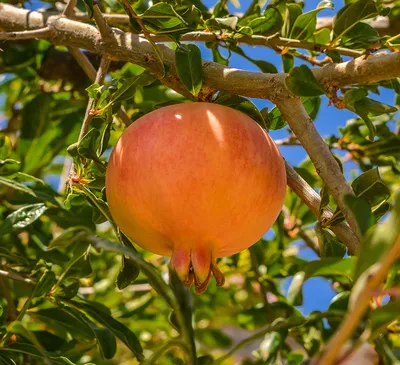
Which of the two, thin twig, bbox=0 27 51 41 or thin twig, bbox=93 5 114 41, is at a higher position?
thin twig, bbox=93 5 114 41

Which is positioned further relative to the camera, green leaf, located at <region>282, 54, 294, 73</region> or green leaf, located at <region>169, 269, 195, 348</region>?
green leaf, located at <region>282, 54, 294, 73</region>

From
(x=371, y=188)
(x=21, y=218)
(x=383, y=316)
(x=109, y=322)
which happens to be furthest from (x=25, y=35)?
(x=383, y=316)

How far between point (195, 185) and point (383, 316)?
0.43m

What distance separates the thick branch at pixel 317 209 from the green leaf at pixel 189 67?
0.24 meters

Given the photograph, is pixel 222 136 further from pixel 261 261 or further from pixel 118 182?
pixel 261 261

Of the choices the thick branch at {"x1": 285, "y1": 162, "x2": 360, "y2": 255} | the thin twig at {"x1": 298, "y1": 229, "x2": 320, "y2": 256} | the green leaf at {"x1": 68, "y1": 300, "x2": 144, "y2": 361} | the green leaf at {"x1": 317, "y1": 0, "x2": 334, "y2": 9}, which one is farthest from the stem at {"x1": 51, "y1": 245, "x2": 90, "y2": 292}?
the thin twig at {"x1": 298, "y1": 229, "x2": 320, "y2": 256}

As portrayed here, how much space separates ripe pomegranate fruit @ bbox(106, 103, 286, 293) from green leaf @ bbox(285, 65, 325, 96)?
9 centimetres

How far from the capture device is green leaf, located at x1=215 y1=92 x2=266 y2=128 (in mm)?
1189

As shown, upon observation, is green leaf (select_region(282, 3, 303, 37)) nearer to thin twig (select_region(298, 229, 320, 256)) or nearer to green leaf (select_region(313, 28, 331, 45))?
green leaf (select_region(313, 28, 331, 45))

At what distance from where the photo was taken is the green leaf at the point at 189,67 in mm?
1132

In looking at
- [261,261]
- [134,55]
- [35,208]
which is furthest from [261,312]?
[134,55]

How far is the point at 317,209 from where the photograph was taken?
3.69 ft

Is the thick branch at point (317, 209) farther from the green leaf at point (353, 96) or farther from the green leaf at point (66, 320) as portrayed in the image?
the green leaf at point (66, 320)

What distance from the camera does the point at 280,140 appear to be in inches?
77.1
